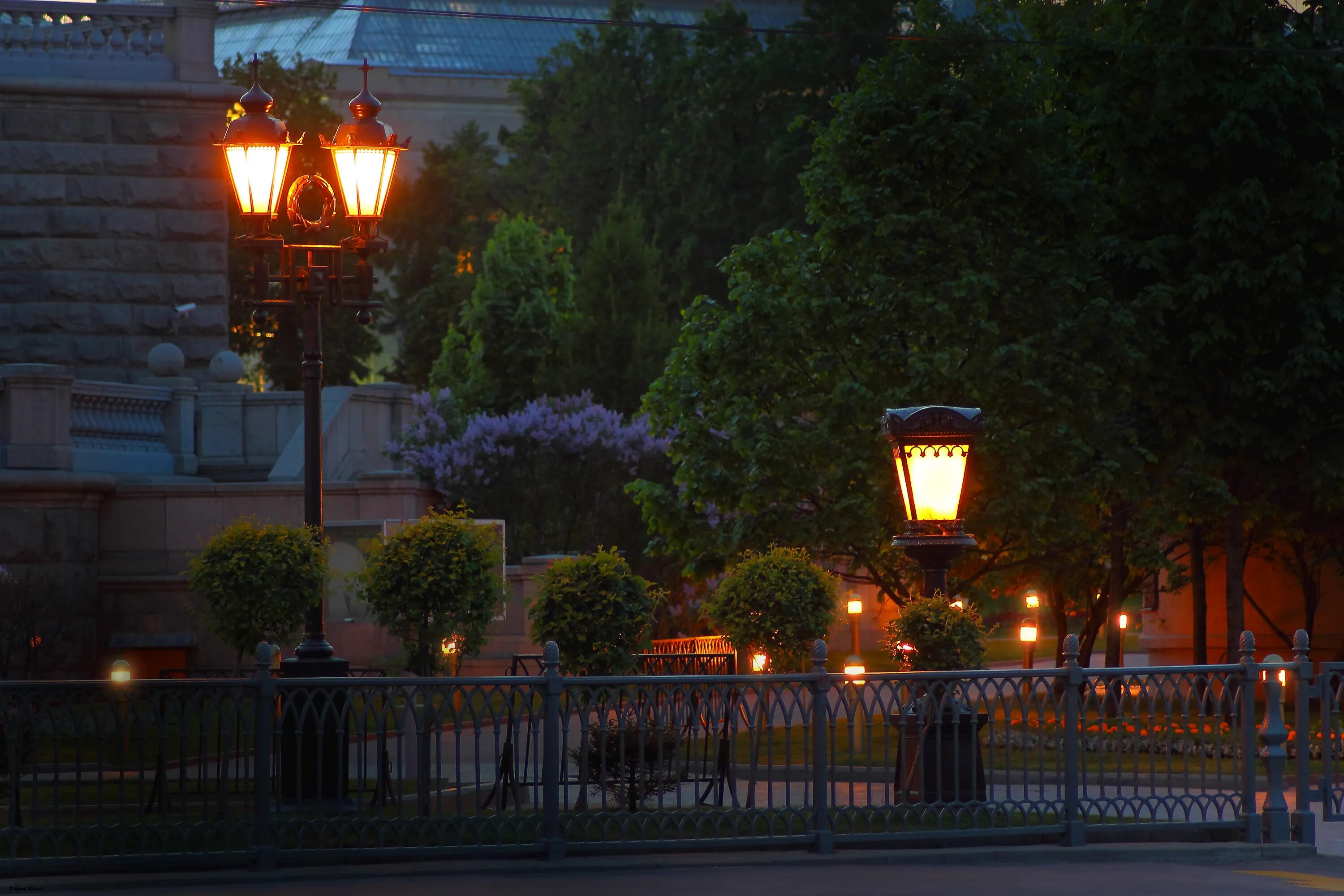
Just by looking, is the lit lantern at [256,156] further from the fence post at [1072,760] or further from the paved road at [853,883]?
the fence post at [1072,760]

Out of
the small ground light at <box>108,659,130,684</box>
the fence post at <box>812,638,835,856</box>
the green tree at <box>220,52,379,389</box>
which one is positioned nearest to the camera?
the fence post at <box>812,638,835,856</box>

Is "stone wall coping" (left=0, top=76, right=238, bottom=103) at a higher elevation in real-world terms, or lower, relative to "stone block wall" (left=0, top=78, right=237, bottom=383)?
higher

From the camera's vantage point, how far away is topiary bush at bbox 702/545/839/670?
596 inches

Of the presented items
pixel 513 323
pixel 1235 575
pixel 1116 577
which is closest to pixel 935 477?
pixel 1235 575

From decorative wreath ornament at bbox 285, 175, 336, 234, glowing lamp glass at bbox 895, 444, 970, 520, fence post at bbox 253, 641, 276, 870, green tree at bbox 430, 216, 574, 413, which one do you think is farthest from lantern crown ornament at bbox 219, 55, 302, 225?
green tree at bbox 430, 216, 574, 413

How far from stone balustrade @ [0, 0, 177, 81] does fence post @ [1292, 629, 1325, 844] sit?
753 inches

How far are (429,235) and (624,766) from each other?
48.3m

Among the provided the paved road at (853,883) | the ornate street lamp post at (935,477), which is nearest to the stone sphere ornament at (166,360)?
the ornate street lamp post at (935,477)

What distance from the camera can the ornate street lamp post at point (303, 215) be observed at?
552 inches

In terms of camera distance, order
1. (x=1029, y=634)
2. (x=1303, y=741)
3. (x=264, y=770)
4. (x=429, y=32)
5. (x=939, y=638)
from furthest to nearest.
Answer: (x=429, y=32) → (x=1029, y=634) → (x=1303, y=741) → (x=939, y=638) → (x=264, y=770)

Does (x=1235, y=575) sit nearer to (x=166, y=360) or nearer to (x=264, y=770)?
(x=166, y=360)

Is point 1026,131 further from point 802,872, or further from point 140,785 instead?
point 140,785

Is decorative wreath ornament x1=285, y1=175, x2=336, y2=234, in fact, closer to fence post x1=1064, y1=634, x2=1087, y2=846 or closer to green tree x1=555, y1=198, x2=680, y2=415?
A: fence post x1=1064, y1=634, x2=1087, y2=846

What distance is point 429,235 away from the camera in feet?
194
